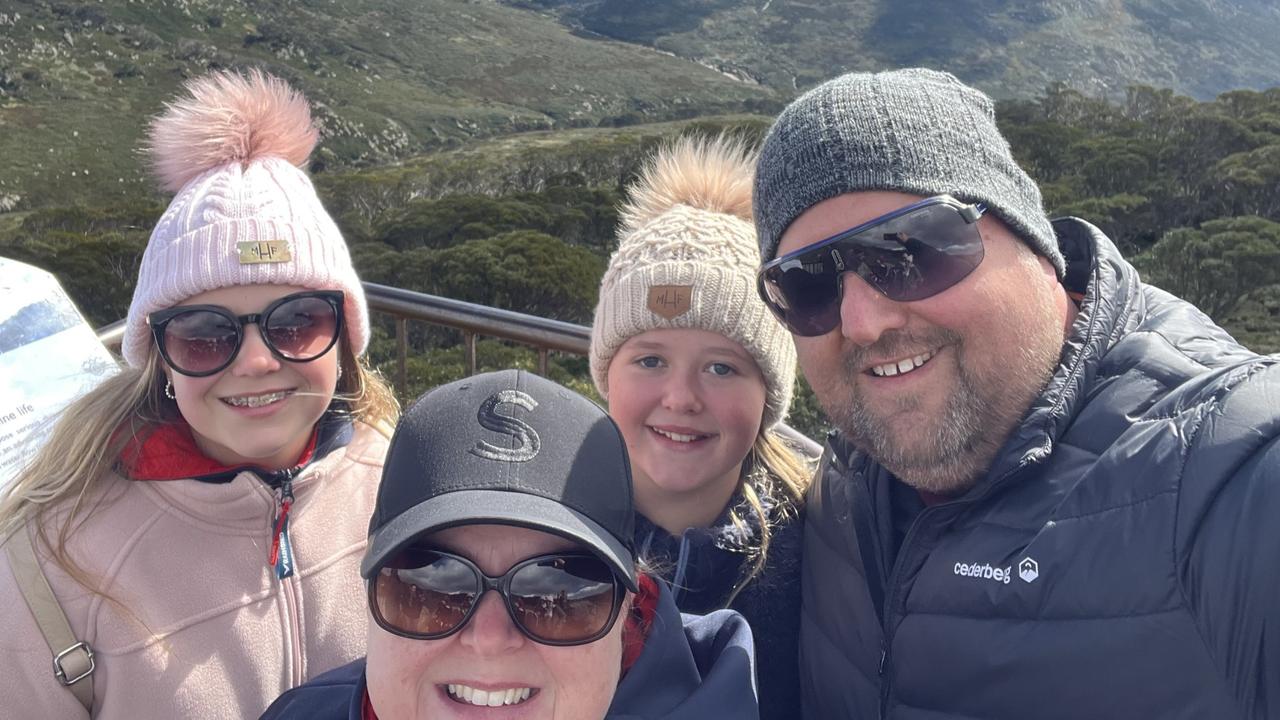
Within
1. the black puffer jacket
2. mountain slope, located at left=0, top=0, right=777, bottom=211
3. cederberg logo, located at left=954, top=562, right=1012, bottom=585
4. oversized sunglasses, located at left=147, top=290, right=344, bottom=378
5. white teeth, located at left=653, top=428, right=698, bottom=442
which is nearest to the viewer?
the black puffer jacket

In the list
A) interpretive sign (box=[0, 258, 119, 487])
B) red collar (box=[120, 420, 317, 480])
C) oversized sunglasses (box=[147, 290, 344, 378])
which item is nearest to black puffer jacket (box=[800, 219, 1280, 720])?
oversized sunglasses (box=[147, 290, 344, 378])

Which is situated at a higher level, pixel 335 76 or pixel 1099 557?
pixel 1099 557

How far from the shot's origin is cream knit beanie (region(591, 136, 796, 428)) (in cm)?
239

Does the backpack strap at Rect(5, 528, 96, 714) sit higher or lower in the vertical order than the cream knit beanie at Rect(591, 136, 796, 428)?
lower

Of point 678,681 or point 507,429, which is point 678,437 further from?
point 507,429

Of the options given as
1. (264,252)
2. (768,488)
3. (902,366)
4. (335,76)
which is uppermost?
(264,252)

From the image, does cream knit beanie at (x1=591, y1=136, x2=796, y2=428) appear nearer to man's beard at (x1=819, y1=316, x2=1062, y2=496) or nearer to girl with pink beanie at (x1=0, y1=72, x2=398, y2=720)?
man's beard at (x1=819, y1=316, x2=1062, y2=496)

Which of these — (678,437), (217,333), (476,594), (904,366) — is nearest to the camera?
(476,594)

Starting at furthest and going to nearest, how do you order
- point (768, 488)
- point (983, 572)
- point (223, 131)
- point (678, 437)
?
point (768, 488) < point (678, 437) < point (223, 131) < point (983, 572)

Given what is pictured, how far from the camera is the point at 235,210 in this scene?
213 cm

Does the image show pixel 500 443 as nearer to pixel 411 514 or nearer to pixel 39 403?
pixel 411 514

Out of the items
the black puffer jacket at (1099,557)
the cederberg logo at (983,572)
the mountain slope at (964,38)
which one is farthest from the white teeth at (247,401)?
the mountain slope at (964,38)

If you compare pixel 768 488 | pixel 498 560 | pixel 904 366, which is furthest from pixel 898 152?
pixel 498 560

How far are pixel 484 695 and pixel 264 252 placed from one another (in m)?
1.18
